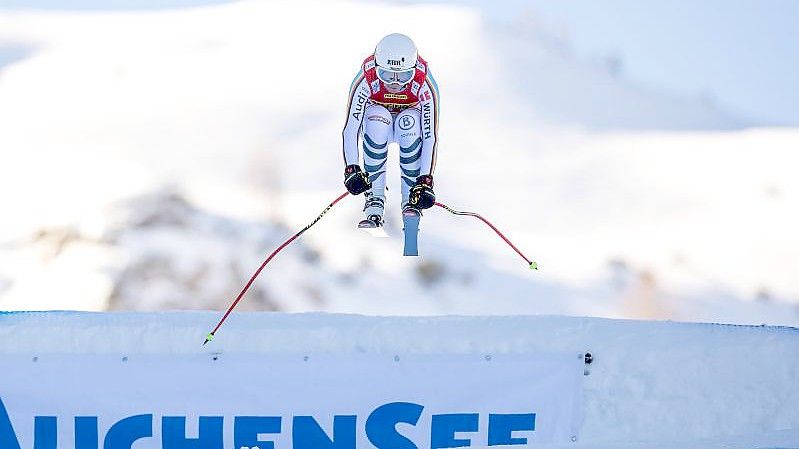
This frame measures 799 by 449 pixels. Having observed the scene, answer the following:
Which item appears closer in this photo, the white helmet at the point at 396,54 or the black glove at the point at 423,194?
the white helmet at the point at 396,54

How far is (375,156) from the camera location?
6.44m

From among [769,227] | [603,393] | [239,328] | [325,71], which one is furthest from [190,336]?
[325,71]

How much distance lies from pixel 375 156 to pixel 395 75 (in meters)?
0.46

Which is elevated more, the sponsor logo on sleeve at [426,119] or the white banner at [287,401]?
the sponsor logo on sleeve at [426,119]

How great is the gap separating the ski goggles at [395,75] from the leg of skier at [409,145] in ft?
0.73

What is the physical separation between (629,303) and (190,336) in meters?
11.4

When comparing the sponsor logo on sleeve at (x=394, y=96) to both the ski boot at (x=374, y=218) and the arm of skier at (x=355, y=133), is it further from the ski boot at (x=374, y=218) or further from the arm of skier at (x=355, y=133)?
the ski boot at (x=374, y=218)

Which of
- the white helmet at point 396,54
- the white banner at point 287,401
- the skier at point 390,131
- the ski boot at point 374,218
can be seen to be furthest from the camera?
the white banner at point 287,401

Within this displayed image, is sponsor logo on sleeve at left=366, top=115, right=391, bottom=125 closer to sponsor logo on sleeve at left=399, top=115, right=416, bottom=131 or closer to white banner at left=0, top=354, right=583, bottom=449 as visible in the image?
sponsor logo on sleeve at left=399, top=115, right=416, bottom=131

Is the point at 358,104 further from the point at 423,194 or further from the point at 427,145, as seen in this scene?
the point at 423,194

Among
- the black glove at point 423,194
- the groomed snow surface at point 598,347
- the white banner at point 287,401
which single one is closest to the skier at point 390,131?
the black glove at point 423,194

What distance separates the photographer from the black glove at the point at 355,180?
20.6ft

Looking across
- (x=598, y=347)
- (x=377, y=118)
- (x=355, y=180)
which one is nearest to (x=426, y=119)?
(x=377, y=118)

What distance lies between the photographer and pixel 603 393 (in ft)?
23.3
